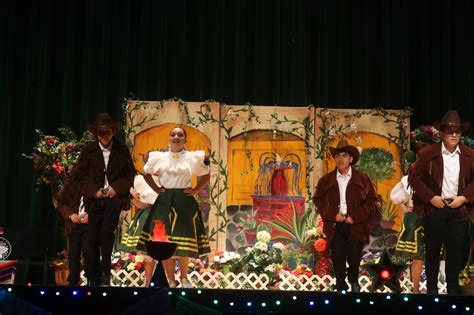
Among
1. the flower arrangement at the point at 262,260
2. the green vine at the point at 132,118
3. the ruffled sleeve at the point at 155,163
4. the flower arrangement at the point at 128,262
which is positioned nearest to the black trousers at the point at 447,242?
the ruffled sleeve at the point at 155,163

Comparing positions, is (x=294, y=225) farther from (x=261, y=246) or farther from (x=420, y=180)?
(x=420, y=180)

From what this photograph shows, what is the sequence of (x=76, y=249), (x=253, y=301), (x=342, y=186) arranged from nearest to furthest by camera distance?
(x=253, y=301) → (x=342, y=186) → (x=76, y=249)

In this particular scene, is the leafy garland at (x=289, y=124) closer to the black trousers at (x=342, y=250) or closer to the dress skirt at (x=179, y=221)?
the dress skirt at (x=179, y=221)

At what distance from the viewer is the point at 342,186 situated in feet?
20.0

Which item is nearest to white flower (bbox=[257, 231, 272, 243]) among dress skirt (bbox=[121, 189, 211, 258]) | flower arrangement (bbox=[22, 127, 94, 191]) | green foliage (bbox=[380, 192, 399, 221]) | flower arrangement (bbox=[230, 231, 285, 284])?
flower arrangement (bbox=[230, 231, 285, 284])

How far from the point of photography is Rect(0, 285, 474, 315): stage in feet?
14.2

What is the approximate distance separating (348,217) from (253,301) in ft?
6.11

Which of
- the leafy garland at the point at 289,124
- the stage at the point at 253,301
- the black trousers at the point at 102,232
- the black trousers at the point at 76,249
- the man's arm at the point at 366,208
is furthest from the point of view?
the leafy garland at the point at 289,124

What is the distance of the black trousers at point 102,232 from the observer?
18.7 feet

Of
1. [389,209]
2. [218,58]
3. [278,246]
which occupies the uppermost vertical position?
[218,58]

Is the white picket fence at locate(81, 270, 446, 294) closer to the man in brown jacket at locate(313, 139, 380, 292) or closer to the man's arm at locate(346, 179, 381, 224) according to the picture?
the man in brown jacket at locate(313, 139, 380, 292)

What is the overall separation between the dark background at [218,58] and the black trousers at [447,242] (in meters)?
4.46

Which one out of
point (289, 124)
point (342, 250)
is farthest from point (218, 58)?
point (342, 250)

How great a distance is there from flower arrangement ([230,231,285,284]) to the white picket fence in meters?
0.09
